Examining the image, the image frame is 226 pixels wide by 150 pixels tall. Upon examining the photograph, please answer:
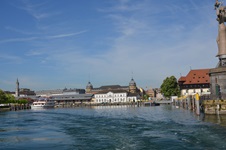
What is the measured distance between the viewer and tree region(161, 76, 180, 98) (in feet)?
381

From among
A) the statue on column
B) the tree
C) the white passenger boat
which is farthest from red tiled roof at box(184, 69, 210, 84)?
the statue on column

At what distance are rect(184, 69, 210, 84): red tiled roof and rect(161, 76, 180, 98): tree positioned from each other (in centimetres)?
477

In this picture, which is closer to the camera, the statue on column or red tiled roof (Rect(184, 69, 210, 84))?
the statue on column

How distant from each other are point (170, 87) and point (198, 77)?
11.6m

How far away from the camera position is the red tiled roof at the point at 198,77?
11512cm

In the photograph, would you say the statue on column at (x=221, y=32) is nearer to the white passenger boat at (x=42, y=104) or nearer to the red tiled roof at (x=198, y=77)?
the red tiled roof at (x=198, y=77)

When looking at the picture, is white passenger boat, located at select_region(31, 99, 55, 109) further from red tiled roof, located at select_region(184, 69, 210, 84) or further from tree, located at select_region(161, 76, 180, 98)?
red tiled roof, located at select_region(184, 69, 210, 84)

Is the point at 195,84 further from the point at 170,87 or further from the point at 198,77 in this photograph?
the point at 170,87

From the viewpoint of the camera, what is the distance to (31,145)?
2116 centimetres

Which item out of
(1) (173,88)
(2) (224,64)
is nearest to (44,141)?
(2) (224,64)

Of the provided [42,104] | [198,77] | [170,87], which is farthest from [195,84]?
[42,104]

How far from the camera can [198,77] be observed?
4601 inches

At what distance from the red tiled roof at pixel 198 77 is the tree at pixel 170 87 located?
4.77 metres

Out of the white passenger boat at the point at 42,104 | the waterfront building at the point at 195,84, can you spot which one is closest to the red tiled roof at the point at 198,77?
the waterfront building at the point at 195,84
